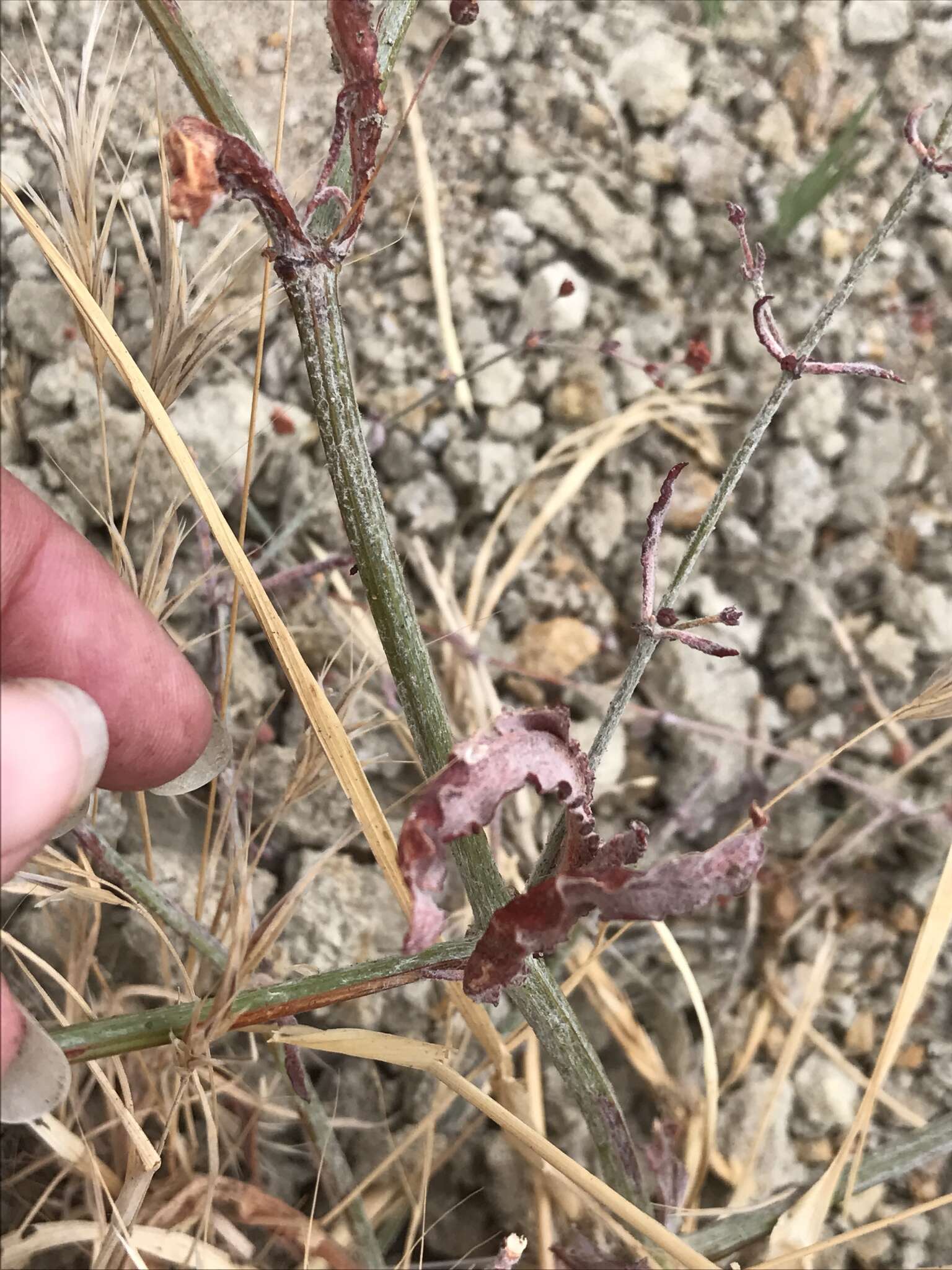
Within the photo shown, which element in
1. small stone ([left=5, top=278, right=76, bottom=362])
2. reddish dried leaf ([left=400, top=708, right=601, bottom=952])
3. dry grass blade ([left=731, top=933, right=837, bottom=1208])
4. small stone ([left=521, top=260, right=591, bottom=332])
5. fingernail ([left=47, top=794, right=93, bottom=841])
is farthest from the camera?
small stone ([left=521, top=260, right=591, bottom=332])

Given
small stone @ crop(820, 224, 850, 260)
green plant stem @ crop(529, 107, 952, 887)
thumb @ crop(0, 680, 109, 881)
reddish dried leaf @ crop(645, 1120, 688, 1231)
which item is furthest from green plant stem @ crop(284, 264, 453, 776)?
small stone @ crop(820, 224, 850, 260)

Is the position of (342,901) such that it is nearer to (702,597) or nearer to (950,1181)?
(702,597)

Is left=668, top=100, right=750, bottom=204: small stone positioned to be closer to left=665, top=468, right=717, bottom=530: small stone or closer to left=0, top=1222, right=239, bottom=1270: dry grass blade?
left=665, top=468, right=717, bottom=530: small stone

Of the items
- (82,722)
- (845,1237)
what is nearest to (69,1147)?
(82,722)

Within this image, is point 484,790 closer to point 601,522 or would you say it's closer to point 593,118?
point 601,522

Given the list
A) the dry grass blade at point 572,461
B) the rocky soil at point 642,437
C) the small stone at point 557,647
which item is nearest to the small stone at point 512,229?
the rocky soil at point 642,437

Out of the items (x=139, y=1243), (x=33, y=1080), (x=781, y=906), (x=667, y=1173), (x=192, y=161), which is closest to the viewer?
(x=192, y=161)

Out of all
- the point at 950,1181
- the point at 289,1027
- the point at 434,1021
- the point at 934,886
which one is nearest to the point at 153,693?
the point at 289,1027

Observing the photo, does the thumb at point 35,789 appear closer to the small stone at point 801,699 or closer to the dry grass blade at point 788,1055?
the dry grass blade at point 788,1055
